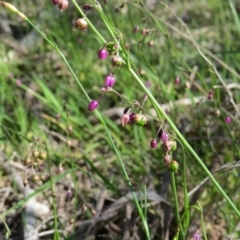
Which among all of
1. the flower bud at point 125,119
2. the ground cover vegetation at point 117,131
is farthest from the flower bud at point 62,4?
the flower bud at point 125,119

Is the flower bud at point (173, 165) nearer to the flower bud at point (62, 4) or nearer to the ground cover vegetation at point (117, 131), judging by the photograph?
the ground cover vegetation at point (117, 131)

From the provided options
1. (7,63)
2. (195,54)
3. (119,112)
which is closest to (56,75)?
(7,63)

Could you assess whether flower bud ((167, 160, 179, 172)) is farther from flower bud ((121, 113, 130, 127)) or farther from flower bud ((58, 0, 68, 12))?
flower bud ((58, 0, 68, 12))

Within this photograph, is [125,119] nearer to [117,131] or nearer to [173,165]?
[173,165]

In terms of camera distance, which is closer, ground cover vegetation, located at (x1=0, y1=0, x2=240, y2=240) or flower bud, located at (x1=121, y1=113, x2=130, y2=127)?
flower bud, located at (x1=121, y1=113, x2=130, y2=127)

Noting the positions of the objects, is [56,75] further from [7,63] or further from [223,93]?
[223,93]

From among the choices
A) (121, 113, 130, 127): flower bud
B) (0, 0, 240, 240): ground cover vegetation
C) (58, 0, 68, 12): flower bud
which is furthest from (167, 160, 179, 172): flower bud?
(58, 0, 68, 12): flower bud

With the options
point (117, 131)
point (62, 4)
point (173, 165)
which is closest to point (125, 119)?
point (173, 165)

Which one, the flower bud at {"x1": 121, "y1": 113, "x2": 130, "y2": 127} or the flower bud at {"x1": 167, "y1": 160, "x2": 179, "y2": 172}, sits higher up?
the flower bud at {"x1": 121, "y1": 113, "x2": 130, "y2": 127}
